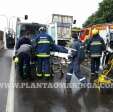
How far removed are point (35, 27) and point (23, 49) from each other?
308 inches

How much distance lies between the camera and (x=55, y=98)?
10.4 meters

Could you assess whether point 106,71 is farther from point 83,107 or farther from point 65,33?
point 65,33

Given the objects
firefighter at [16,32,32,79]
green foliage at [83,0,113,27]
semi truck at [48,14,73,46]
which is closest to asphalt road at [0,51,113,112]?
firefighter at [16,32,32,79]

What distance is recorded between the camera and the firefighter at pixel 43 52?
12.9 metres

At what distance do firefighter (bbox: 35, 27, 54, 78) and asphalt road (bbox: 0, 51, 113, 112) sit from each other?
0.98 metres

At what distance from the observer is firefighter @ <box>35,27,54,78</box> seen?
12875mm

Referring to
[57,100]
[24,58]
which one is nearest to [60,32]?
[24,58]

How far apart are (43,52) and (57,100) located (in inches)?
121

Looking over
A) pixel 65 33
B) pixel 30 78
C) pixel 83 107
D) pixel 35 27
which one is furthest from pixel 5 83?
pixel 65 33

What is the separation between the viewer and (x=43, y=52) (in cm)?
1291

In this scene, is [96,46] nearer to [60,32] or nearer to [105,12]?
[60,32]

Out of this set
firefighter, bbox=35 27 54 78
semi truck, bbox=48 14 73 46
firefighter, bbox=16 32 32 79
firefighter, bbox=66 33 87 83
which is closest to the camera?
firefighter, bbox=66 33 87 83

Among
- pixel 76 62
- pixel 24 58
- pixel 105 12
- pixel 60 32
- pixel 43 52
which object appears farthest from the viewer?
pixel 105 12

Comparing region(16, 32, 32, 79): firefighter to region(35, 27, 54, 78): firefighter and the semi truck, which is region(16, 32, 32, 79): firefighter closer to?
region(35, 27, 54, 78): firefighter
